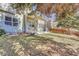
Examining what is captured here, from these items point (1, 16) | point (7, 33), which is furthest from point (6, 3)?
point (7, 33)

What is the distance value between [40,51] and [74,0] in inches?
23.5

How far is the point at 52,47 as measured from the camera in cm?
144

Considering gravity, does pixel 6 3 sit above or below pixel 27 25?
above

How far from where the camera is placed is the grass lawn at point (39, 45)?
4.67 ft

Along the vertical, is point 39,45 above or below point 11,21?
below

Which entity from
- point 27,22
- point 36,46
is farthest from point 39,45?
point 27,22

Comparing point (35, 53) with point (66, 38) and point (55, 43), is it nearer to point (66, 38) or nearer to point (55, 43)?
point (55, 43)

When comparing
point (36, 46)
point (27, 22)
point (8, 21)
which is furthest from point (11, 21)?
point (36, 46)

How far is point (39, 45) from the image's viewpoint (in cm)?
144

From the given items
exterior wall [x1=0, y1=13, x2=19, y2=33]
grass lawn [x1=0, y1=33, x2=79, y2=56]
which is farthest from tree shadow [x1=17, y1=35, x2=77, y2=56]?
exterior wall [x1=0, y1=13, x2=19, y2=33]

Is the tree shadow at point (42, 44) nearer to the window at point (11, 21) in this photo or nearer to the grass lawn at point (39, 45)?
the grass lawn at point (39, 45)

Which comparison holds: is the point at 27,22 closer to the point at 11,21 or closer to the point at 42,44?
the point at 11,21

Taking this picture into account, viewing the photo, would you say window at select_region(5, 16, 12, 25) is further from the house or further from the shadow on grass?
the shadow on grass

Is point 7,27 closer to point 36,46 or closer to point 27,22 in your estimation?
point 27,22
